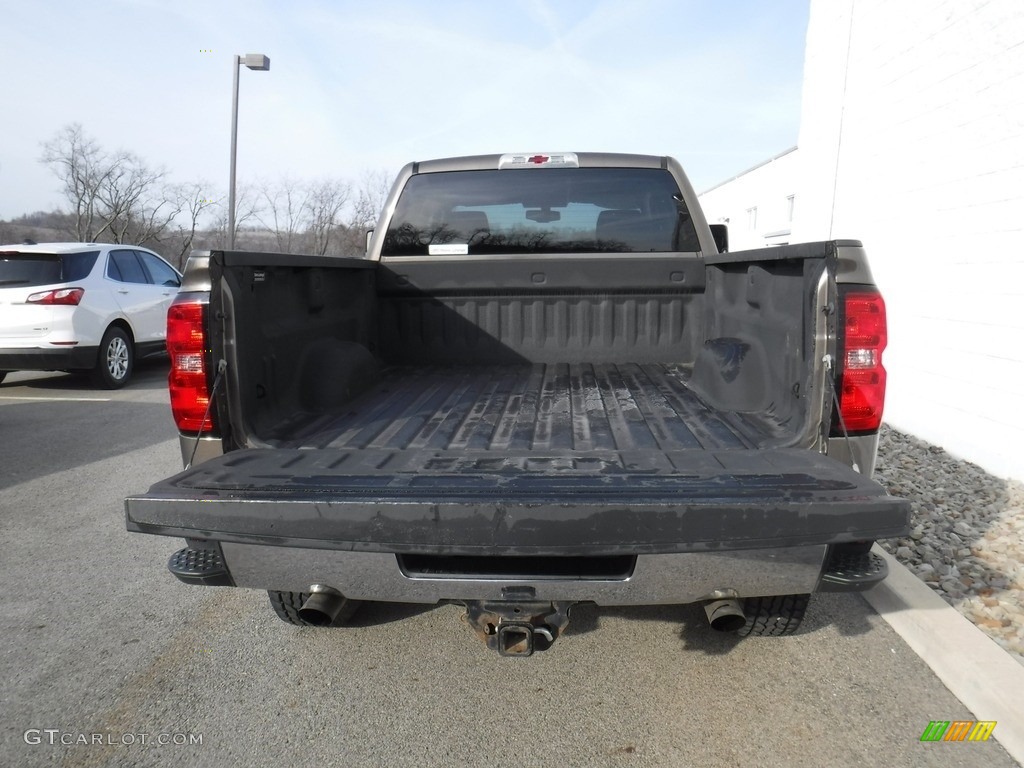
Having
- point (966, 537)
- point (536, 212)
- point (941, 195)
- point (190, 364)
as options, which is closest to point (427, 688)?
point (190, 364)

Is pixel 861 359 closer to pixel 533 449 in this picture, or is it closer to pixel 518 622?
pixel 533 449

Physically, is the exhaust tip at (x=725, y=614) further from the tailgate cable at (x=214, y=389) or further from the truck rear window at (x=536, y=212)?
the truck rear window at (x=536, y=212)

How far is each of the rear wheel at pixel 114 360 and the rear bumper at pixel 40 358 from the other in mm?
346

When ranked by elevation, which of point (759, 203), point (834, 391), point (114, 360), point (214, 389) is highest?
point (759, 203)

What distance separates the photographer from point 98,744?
7.58 feet

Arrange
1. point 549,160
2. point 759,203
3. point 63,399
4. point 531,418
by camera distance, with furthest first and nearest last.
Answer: point 759,203, point 63,399, point 549,160, point 531,418

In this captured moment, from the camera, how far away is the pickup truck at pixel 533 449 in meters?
1.94

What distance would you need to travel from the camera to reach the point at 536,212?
13.8ft

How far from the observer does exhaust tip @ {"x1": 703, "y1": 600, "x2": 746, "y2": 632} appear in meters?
2.29

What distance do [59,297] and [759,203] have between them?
17.3 m

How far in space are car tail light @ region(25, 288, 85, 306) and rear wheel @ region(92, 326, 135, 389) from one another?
0.63m

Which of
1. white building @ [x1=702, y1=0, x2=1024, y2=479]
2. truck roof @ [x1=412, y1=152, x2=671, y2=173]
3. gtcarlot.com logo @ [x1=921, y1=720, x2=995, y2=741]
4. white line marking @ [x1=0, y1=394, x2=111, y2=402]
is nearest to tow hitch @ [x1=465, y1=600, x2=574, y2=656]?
gtcarlot.com logo @ [x1=921, y1=720, x2=995, y2=741]

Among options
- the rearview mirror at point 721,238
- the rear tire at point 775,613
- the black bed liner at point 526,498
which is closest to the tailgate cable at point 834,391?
the black bed liner at point 526,498

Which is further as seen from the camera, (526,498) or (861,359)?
(861,359)
